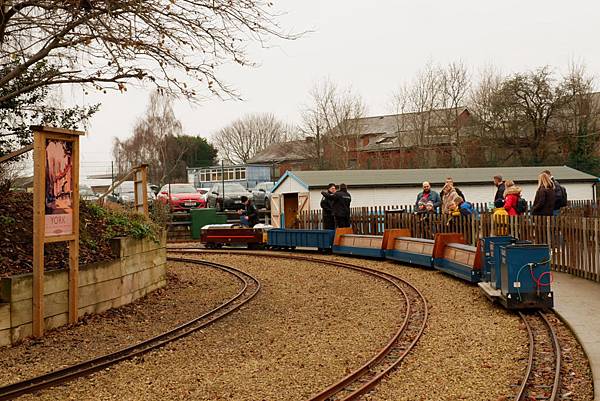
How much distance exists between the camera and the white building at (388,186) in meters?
30.0

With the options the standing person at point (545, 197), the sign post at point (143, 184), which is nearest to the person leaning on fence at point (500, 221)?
the standing person at point (545, 197)

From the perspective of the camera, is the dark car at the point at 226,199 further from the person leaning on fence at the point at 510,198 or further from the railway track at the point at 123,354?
the railway track at the point at 123,354

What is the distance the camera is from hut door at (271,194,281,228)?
106ft

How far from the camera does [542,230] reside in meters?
15.5

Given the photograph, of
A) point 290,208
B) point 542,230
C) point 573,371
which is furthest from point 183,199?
point 573,371

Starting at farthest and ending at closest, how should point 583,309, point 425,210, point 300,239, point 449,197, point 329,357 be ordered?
point 300,239, point 425,210, point 449,197, point 583,309, point 329,357

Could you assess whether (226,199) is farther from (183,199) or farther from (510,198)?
(510,198)

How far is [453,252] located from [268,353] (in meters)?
7.80

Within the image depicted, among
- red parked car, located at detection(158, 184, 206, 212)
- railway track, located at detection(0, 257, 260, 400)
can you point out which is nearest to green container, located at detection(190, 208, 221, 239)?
red parked car, located at detection(158, 184, 206, 212)

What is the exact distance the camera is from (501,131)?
52469mm

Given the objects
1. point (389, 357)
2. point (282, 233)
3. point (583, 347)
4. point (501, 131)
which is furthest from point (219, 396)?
point (501, 131)

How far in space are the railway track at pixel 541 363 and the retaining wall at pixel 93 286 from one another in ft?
20.0

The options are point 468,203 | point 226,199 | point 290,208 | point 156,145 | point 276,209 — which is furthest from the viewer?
point 156,145

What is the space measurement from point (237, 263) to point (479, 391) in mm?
14107
